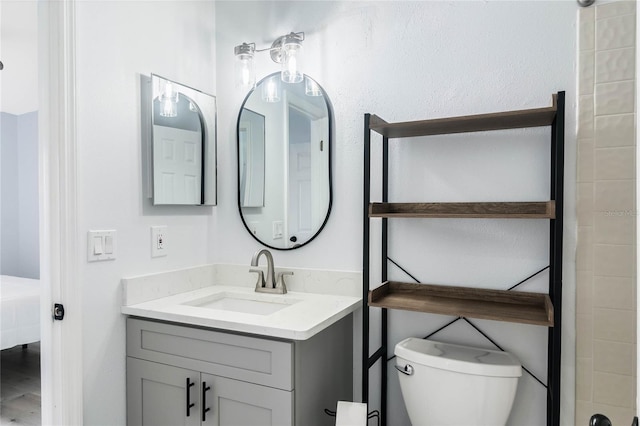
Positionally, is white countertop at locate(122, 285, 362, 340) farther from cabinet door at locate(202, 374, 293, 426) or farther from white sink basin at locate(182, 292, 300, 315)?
cabinet door at locate(202, 374, 293, 426)

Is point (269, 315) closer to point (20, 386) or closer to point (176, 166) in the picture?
point (176, 166)

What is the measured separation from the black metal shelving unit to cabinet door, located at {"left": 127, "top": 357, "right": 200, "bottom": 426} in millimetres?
648

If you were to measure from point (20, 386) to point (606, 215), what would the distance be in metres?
3.39

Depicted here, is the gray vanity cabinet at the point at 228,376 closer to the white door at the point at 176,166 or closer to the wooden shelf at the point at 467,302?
the wooden shelf at the point at 467,302

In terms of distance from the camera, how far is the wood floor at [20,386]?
7.54ft

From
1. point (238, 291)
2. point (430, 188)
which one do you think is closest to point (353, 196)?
point (430, 188)

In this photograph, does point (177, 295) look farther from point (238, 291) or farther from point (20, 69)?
point (20, 69)

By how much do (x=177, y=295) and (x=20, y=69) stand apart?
244 centimetres

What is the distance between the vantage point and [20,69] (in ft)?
10.0

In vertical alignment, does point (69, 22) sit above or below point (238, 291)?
above

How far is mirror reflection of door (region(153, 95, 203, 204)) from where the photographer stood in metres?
1.79

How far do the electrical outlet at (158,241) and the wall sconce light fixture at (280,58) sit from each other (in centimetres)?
77

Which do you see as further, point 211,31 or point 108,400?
point 211,31

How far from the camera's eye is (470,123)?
1477 millimetres
